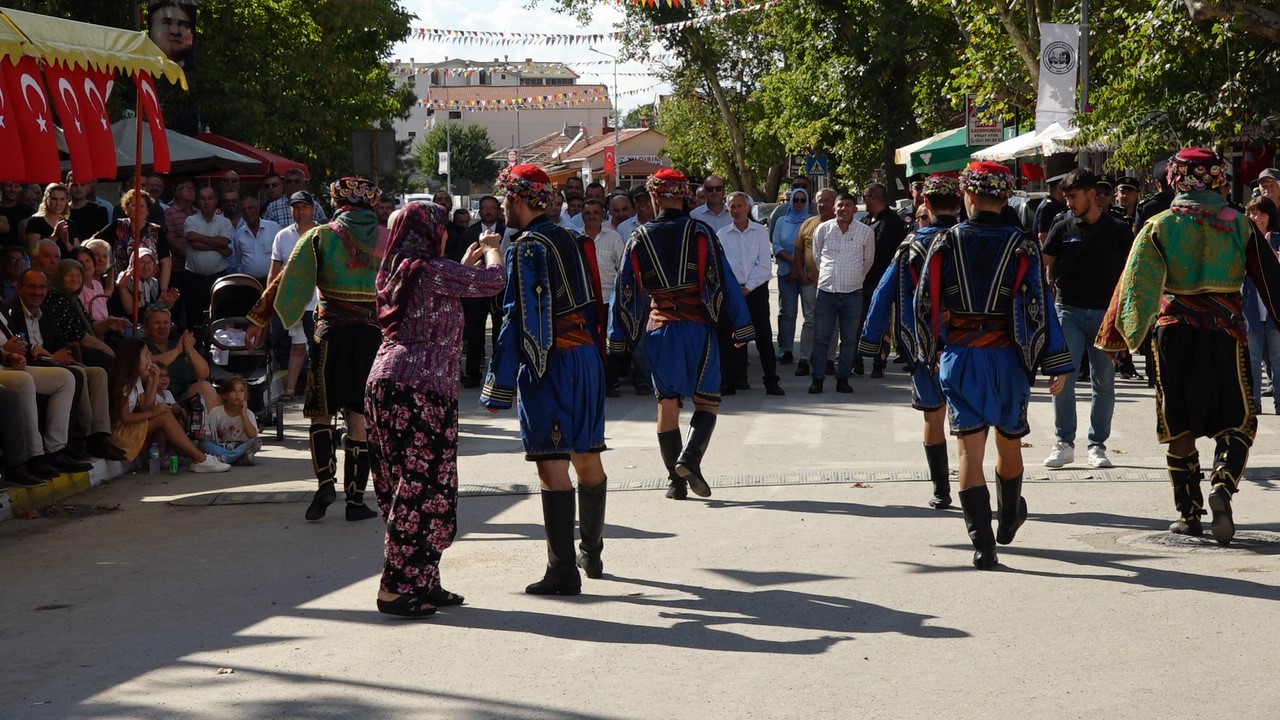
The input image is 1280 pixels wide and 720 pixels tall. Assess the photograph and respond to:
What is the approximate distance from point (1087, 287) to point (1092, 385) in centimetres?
76

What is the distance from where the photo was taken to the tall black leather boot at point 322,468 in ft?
31.1

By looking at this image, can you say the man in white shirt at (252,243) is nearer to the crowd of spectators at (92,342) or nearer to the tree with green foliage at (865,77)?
the crowd of spectators at (92,342)

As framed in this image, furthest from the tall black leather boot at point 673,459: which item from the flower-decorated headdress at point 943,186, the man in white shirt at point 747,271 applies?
the man in white shirt at point 747,271

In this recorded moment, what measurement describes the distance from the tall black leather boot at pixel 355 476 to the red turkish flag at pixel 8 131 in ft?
8.36

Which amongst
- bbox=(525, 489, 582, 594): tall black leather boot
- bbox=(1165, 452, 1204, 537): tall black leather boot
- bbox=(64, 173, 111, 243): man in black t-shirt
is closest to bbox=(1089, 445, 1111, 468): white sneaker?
bbox=(1165, 452, 1204, 537): tall black leather boot

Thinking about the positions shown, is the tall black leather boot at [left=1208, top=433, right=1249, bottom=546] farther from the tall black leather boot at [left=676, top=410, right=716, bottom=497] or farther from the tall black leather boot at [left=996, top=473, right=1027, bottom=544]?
the tall black leather boot at [left=676, top=410, right=716, bottom=497]

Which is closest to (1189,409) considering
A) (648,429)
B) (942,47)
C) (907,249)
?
(907,249)

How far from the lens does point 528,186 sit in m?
7.43

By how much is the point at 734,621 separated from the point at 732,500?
3.09m

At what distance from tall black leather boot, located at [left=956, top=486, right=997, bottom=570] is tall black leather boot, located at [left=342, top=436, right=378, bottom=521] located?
11.6 feet

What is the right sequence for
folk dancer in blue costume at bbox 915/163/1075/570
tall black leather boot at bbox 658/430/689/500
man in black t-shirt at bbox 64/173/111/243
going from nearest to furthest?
folk dancer in blue costume at bbox 915/163/1075/570 → tall black leather boot at bbox 658/430/689/500 → man in black t-shirt at bbox 64/173/111/243

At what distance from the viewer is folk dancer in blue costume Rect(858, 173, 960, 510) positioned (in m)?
8.22

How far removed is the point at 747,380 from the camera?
16016 mm

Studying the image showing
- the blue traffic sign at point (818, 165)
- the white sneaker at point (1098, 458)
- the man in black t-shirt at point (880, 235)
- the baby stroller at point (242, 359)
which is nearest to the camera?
the white sneaker at point (1098, 458)
